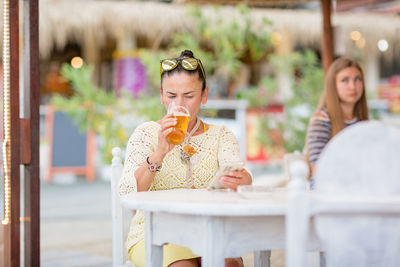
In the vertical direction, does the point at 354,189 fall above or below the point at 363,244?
above

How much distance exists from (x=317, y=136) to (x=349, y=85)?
0.40m

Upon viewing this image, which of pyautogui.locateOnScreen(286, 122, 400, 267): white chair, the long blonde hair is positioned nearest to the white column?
the long blonde hair

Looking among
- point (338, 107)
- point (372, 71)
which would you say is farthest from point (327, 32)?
point (372, 71)

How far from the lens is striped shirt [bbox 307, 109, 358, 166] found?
139 inches

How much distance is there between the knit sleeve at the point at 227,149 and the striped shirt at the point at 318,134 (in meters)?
1.26

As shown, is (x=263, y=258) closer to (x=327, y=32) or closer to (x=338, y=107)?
(x=338, y=107)

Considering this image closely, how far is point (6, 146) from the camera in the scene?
2.45 meters

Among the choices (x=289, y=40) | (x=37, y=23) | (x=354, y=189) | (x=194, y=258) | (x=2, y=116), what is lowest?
(x=194, y=258)

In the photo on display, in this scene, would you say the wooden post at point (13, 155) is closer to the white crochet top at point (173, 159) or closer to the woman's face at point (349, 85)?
the white crochet top at point (173, 159)

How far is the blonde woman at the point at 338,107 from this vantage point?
3543mm

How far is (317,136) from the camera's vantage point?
11.6ft

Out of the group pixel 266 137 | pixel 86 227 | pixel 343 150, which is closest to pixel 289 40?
pixel 266 137

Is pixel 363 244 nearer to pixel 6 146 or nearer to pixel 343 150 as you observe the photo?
pixel 343 150

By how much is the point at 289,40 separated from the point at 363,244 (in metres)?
11.3
